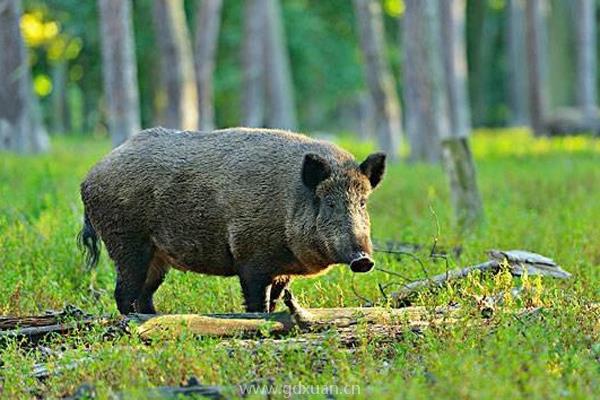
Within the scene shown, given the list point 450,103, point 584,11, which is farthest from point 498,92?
point 450,103

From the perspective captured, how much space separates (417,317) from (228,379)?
1731 mm

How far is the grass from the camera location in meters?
6.29

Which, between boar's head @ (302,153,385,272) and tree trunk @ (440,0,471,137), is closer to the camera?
boar's head @ (302,153,385,272)

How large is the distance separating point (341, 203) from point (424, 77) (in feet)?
46.6

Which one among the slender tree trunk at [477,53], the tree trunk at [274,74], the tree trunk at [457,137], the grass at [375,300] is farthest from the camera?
the slender tree trunk at [477,53]

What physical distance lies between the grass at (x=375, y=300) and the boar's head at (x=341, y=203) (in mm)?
649

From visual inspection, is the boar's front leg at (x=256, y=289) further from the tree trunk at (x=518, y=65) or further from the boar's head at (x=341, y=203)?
the tree trunk at (x=518, y=65)

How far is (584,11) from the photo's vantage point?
1260 inches

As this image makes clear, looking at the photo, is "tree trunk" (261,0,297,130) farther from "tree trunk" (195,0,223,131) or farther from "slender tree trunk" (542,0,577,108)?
"slender tree trunk" (542,0,577,108)

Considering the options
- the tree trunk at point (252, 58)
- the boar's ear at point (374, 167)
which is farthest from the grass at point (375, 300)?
the tree trunk at point (252, 58)

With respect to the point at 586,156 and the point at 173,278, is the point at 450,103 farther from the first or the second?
the point at 173,278

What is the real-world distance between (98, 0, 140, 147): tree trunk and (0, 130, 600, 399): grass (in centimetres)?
283

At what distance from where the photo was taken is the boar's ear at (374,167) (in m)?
8.44

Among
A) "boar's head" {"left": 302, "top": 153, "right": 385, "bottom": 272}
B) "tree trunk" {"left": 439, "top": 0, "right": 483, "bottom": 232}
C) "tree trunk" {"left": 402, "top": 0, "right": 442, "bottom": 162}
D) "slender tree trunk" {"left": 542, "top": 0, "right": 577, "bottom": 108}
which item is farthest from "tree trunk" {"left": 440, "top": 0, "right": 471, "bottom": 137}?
"boar's head" {"left": 302, "top": 153, "right": 385, "bottom": 272}
